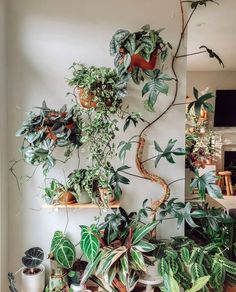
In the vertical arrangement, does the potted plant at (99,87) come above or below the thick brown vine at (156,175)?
above

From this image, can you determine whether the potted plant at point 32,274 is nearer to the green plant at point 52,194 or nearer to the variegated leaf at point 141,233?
the green plant at point 52,194

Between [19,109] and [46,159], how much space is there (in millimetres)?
531

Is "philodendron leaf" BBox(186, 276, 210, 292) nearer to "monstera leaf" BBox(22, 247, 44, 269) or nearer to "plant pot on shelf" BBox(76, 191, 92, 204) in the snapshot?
"plant pot on shelf" BBox(76, 191, 92, 204)

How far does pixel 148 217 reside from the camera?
84.9 inches

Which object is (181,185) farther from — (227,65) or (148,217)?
(227,65)

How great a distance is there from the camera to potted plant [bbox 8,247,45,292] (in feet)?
6.64

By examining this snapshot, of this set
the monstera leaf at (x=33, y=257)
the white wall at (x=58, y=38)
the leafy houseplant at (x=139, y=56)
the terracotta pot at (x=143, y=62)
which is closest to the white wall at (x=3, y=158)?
the white wall at (x=58, y=38)

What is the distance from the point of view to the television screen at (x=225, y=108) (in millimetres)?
6282

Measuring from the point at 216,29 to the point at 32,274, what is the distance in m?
3.49

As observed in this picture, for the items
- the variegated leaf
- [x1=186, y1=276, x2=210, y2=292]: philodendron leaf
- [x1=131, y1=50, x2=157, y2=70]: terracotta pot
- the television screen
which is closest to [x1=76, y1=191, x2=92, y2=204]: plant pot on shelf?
the variegated leaf

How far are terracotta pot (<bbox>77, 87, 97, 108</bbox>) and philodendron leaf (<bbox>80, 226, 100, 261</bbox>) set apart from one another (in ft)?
2.93

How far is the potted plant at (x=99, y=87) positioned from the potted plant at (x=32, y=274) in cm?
119

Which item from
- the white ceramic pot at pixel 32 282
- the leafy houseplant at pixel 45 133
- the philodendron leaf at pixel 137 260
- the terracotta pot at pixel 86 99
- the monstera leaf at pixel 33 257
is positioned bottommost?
the white ceramic pot at pixel 32 282

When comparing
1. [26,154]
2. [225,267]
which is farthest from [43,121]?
[225,267]
